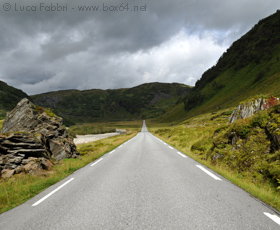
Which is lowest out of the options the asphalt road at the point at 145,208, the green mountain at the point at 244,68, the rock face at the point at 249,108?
the asphalt road at the point at 145,208

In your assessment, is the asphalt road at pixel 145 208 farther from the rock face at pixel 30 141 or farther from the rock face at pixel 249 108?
the rock face at pixel 249 108

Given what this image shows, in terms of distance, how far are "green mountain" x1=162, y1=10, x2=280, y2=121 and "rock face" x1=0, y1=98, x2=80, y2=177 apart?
278ft

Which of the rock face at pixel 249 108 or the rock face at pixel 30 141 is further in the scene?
the rock face at pixel 249 108

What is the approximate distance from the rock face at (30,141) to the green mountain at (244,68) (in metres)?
84.9

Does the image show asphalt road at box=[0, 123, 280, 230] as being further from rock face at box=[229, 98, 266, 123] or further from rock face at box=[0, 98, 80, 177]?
rock face at box=[229, 98, 266, 123]

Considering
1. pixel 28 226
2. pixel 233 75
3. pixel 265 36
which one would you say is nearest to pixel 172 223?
pixel 28 226

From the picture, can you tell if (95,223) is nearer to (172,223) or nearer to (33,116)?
(172,223)

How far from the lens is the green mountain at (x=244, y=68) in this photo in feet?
294

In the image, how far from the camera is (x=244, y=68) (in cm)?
11075

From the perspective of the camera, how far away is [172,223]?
3.27 meters

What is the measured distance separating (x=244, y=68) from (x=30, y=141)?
130 meters

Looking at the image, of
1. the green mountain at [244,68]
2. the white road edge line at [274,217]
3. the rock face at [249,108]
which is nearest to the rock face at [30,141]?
the white road edge line at [274,217]

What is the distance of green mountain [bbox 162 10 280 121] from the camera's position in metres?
89.8

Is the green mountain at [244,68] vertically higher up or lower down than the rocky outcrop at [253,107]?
higher up
